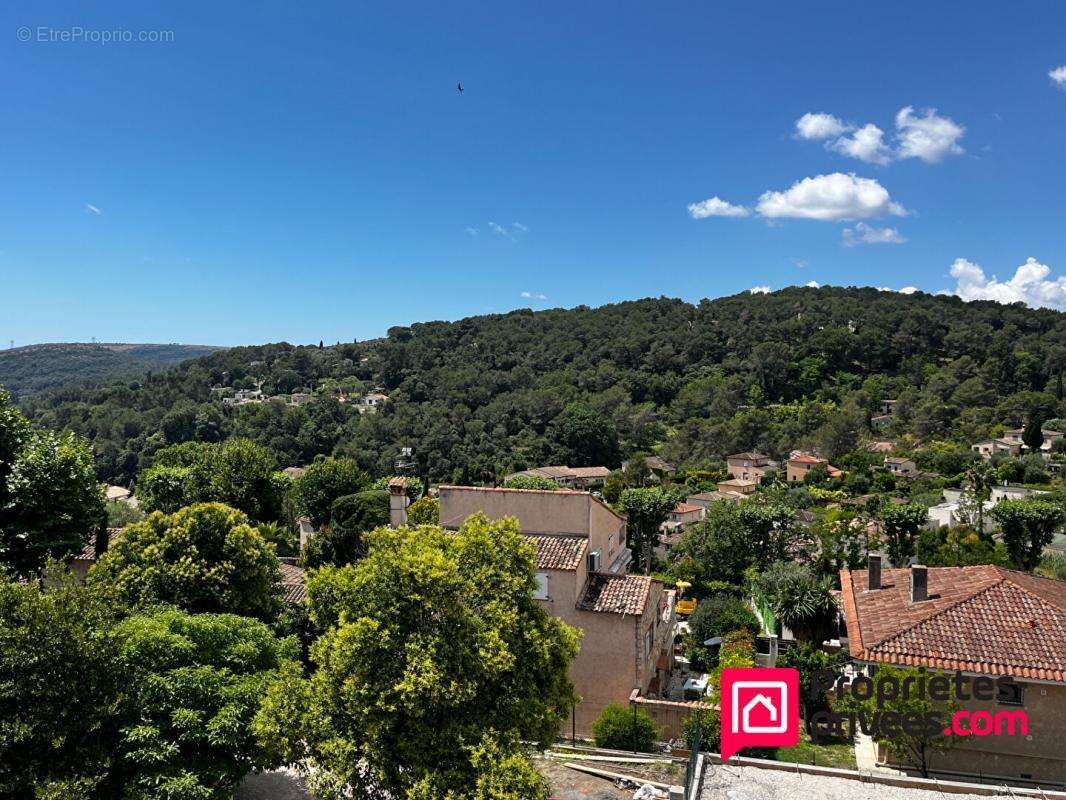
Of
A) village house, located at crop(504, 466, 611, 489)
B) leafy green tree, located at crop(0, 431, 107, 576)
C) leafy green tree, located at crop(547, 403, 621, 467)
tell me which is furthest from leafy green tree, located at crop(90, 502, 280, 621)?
leafy green tree, located at crop(547, 403, 621, 467)

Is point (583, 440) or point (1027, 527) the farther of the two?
point (583, 440)

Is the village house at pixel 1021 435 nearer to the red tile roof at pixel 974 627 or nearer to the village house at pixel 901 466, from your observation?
the village house at pixel 901 466

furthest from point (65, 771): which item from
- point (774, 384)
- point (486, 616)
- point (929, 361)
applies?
point (929, 361)

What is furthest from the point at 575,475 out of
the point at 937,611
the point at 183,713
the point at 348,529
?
the point at 183,713

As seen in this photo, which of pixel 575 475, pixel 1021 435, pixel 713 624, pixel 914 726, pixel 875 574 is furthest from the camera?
pixel 575 475

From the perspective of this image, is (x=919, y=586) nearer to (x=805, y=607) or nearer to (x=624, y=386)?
(x=805, y=607)

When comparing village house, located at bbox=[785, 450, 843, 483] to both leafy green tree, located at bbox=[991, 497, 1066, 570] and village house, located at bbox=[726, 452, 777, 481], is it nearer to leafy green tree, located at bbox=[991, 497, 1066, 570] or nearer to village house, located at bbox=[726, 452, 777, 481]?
village house, located at bbox=[726, 452, 777, 481]
